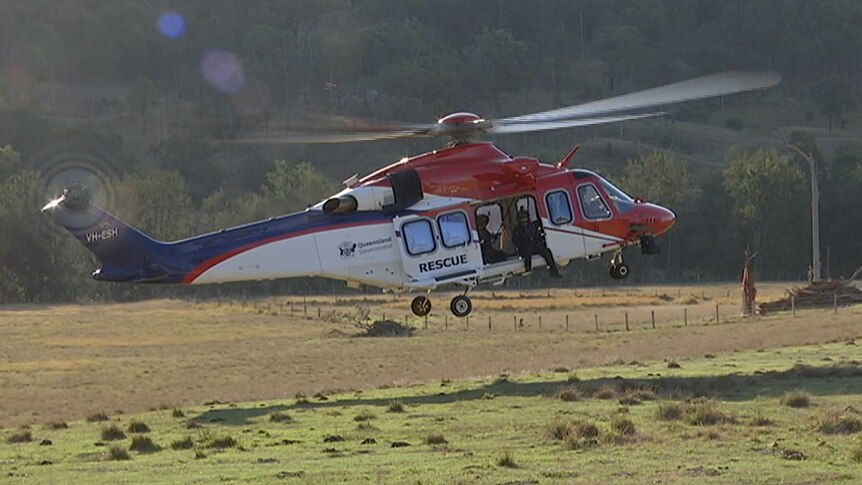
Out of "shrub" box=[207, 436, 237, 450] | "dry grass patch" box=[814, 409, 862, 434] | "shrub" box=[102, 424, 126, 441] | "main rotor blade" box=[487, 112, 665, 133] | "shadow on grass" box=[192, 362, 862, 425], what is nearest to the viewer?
"dry grass patch" box=[814, 409, 862, 434]

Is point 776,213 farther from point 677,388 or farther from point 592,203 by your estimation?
point 677,388

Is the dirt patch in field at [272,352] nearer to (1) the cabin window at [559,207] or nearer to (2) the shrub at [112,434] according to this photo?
(1) the cabin window at [559,207]

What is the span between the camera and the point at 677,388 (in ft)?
112

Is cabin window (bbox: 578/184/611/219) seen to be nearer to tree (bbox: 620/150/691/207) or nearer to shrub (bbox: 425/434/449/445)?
shrub (bbox: 425/434/449/445)

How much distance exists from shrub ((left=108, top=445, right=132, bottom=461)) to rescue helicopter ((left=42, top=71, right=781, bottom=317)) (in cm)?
1010

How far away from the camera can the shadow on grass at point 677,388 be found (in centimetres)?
3297

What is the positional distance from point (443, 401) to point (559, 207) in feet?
21.7

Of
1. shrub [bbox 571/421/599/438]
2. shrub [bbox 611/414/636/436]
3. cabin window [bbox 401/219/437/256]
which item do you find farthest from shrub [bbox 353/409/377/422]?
cabin window [bbox 401/219/437/256]

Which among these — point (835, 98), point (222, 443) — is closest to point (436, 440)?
point (222, 443)

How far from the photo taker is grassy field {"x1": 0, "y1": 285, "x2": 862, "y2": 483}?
2301 centimetres

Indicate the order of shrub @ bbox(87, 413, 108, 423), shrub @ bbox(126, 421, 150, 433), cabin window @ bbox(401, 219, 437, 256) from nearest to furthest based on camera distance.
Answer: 1. shrub @ bbox(126, 421, 150, 433)
2. shrub @ bbox(87, 413, 108, 423)
3. cabin window @ bbox(401, 219, 437, 256)

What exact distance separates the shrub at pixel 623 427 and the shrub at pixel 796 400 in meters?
4.96

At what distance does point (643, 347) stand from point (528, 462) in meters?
31.6

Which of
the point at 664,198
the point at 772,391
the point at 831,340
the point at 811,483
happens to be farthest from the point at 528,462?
the point at 664,198
